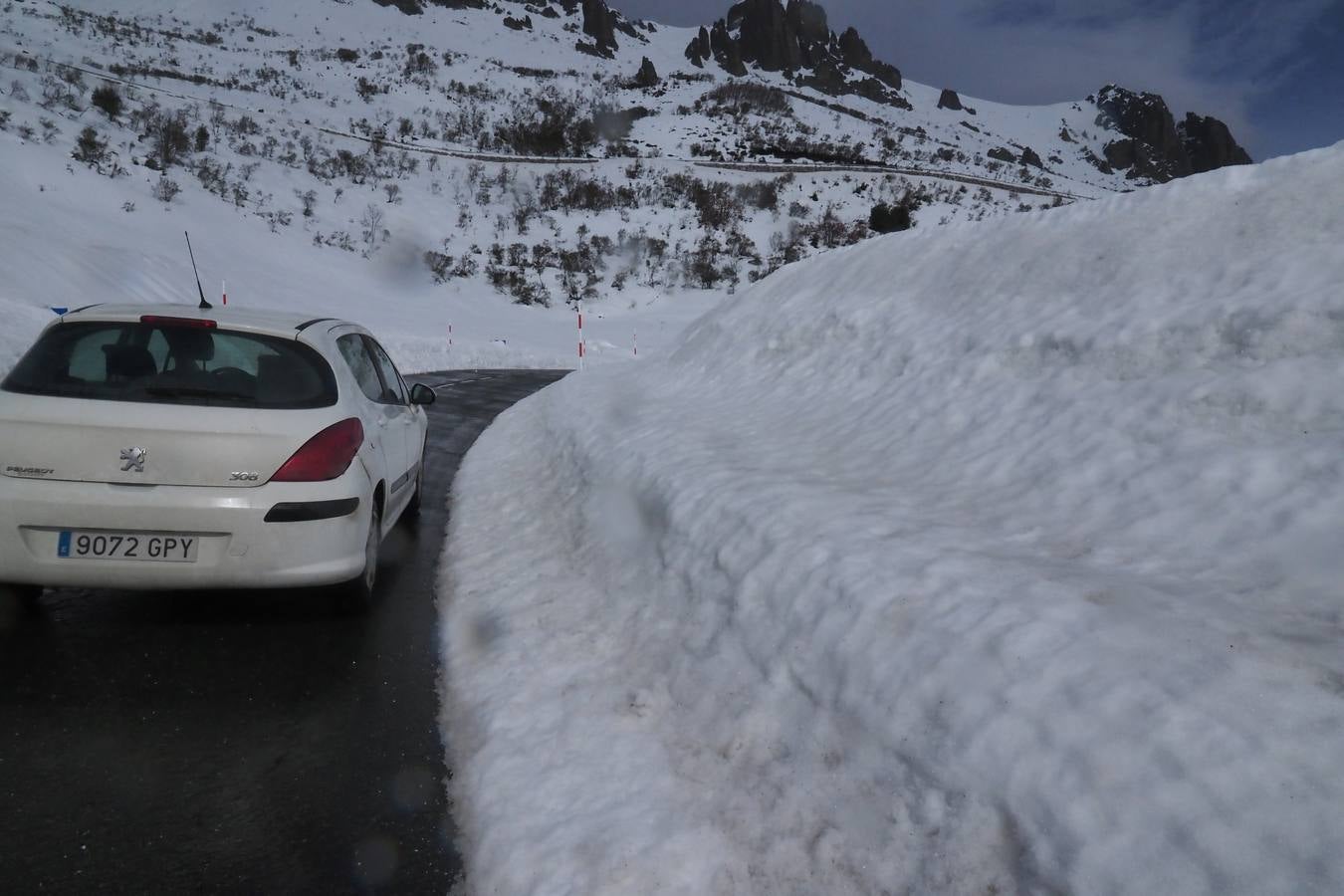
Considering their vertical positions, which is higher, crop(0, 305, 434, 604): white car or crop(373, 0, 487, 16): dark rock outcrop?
crop(373, 0, 487, 16): dark rock outcrop

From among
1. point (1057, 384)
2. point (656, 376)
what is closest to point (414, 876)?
point (1057, 384)

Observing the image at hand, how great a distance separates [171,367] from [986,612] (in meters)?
3.79

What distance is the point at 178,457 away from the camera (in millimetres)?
3402

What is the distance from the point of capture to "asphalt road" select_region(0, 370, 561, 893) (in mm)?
2318

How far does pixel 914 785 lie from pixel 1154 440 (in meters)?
2.43

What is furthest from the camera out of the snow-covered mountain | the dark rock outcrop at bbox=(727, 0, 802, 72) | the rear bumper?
the dark rock outcrop at bbox=(727, 0, 802, 72)

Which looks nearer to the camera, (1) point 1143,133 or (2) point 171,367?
(2) point 171,367

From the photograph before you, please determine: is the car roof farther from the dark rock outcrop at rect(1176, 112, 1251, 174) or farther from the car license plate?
the dark rock outcrop at rect(1176, 112, 1251, 174)

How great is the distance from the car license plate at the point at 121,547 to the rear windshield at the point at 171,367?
616mm

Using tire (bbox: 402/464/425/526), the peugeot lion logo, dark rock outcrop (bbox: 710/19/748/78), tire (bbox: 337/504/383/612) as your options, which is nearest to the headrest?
the peugeot lion logo

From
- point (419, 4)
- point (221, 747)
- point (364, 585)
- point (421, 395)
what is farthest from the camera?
point (419, 4)

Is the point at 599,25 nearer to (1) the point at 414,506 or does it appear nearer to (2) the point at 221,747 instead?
(1) the point at 414,506

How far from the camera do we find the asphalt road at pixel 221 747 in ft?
7.61

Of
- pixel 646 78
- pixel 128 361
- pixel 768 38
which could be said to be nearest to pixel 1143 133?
pixel 768 38
